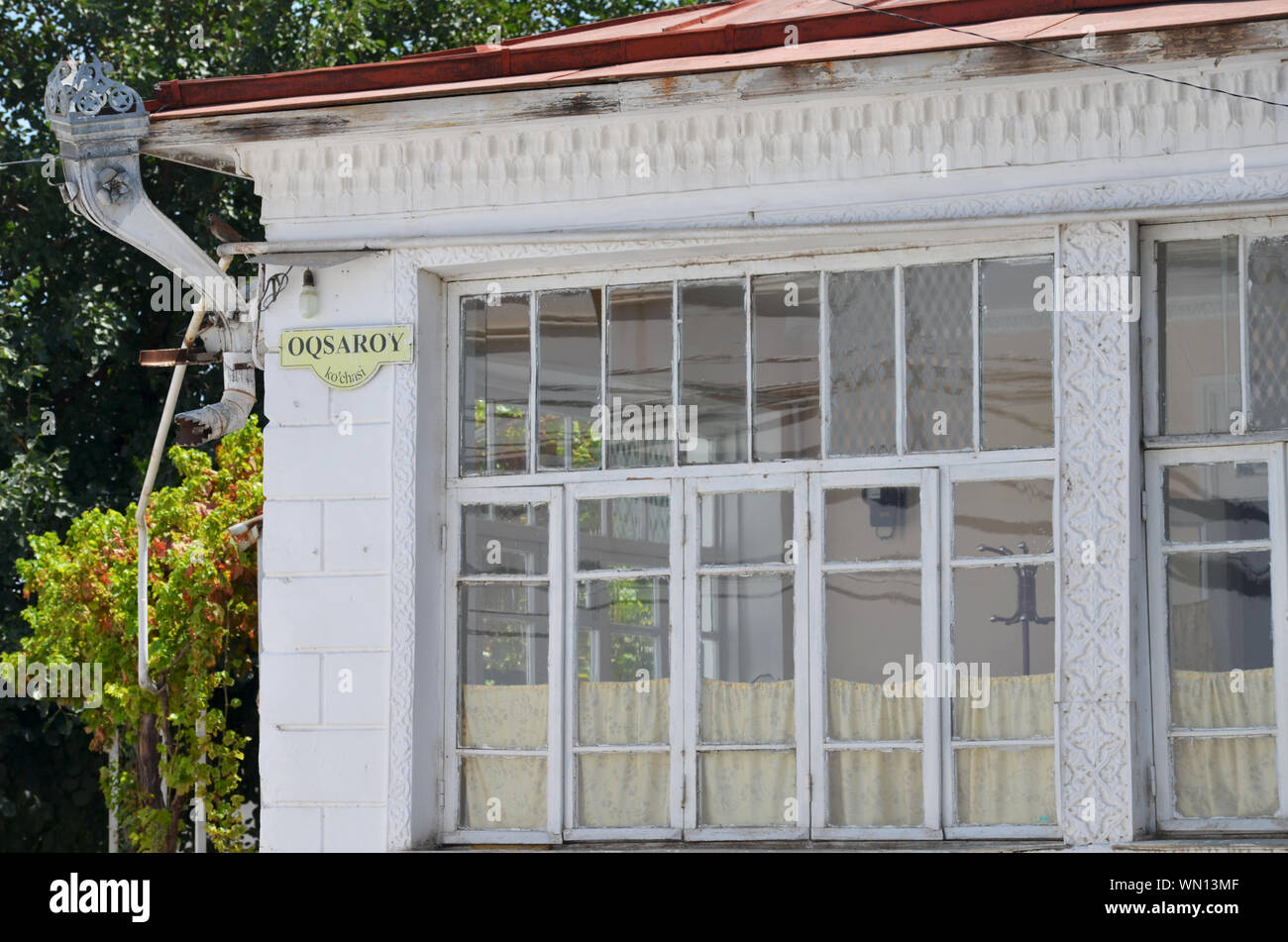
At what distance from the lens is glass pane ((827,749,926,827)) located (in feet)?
22.2

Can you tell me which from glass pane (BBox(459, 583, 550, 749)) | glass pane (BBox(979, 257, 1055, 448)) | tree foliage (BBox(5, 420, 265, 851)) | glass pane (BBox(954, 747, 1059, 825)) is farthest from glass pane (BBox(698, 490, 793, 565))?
tree foliage (BBox(5, 420, 265, 851))

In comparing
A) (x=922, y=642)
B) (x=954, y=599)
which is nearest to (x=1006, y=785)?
(x=922, y=642)

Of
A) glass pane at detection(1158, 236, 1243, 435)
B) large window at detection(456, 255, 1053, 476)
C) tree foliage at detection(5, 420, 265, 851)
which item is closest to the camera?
glass pane at detection(1158, 236, 1243, 435)

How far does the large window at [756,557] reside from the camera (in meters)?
6.77

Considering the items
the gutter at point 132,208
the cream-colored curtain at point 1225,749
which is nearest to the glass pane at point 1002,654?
the cream-colored curtain at point 1225,749

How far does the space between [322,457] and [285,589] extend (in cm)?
58

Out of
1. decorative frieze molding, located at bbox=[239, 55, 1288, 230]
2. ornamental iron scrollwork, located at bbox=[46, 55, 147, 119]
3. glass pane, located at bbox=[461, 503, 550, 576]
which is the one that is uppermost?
ornamental iron scrollwork, located at bbox=[46, 55, 147, 119]

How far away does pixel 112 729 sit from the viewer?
1090 centimetres

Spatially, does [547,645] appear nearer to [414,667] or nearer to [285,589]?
[414,667]

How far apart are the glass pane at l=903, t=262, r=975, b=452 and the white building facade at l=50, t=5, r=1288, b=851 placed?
13 millimetres

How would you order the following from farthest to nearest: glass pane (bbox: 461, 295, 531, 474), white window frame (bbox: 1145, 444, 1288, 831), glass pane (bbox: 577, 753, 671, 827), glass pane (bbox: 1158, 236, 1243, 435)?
glass pane (bbox: 461, 295, 531, 474) < glass pane (bbox: 577, 753, 671, 827) < glass pane (bbox: 1158, 236, 1243, 435) < white window frame (bbox: 1145, 444, 1288, 831)

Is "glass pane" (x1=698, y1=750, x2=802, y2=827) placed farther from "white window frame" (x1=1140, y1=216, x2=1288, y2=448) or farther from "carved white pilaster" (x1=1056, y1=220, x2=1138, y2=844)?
"white window frame" (x1=1140, y1=216, x2=1288, y2=448)
